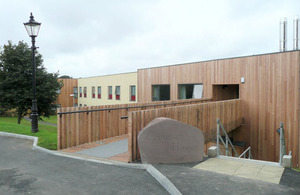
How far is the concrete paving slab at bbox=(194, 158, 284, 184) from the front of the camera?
5.09 meters

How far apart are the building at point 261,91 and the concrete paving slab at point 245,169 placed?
7321mm

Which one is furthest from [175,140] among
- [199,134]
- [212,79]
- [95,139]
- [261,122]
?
[212,79]

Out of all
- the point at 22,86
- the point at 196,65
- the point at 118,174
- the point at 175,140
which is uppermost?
the point at 196,65

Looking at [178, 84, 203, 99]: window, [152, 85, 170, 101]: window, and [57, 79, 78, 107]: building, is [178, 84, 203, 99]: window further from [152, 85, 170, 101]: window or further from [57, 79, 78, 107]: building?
[57, 79, 78, 107]: building

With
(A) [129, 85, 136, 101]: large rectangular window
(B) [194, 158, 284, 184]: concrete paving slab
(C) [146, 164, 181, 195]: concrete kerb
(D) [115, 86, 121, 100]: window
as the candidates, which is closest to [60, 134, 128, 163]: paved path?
(C) [146, 164, 181, 195]: concrete kerb

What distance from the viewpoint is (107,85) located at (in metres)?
30.6

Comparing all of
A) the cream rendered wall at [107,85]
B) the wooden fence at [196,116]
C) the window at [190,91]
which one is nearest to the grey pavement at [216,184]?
the wooden fence at [196,116]

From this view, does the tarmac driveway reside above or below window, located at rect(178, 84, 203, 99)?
below

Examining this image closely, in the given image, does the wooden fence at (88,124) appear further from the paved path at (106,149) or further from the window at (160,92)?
the window at (160,92)

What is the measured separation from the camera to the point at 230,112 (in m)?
12.3

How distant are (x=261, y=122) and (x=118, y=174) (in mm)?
10299

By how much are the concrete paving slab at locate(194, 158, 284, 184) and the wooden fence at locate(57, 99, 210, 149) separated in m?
3.94

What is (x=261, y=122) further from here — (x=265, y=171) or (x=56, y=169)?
(x=56, y=169)

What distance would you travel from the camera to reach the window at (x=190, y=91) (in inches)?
638
